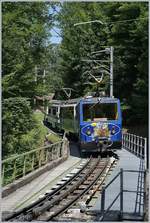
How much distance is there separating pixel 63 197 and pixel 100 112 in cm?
1111

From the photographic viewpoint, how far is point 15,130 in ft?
79.0

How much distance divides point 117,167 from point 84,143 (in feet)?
14.0

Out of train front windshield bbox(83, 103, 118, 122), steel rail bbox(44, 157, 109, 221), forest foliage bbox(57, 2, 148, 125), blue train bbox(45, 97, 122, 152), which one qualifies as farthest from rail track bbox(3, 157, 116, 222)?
forest foliage bbox(57, 2, 148, 125)

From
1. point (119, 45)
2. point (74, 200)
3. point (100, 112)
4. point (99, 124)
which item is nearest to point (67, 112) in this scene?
point (100, 112)

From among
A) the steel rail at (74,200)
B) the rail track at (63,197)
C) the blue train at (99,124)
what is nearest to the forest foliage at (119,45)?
the blue train at (99,124)

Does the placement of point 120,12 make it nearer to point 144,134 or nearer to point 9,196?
point 144,134

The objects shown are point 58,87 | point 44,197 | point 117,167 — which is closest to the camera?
point 44,197

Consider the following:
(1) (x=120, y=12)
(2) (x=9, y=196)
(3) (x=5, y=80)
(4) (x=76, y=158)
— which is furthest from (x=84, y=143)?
(1) (x=120, y=12)

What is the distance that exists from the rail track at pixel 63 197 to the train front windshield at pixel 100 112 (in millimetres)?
4233

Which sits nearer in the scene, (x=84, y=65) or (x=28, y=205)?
(x=28, y=205)

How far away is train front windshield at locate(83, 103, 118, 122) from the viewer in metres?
25.5

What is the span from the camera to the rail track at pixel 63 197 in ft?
39.7

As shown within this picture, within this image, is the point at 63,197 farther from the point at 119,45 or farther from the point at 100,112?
the point at 119,45

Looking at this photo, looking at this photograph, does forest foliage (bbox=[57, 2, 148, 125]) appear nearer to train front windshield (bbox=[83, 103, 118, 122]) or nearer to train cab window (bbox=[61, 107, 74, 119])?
train cab window (bbox=[61, 107, 74, 119])
